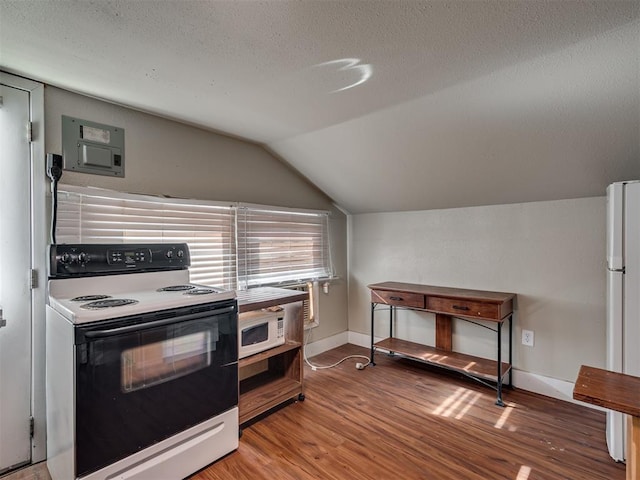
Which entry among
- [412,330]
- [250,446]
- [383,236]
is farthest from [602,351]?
[250,446]

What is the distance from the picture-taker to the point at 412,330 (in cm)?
340

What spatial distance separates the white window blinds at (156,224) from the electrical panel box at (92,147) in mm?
149

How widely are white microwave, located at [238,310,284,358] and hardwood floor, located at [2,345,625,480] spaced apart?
485mm

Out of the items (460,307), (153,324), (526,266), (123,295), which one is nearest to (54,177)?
(123,295)

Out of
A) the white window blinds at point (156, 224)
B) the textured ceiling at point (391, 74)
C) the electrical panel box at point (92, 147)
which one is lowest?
the white window blinds at point (156, 224)

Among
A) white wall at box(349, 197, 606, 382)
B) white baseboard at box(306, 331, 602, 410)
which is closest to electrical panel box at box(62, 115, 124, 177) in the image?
white wall at box(349, 197, 606, 382)

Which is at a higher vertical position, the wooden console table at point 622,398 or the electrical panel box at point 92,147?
the electrical panel box at point 92,147

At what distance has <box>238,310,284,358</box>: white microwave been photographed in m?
2.29

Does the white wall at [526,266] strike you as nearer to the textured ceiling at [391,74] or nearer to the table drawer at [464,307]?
the textured ceiling at [391,74]

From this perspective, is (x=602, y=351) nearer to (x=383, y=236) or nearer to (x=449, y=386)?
(x=449, y=386)

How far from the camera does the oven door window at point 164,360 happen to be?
1.54 m

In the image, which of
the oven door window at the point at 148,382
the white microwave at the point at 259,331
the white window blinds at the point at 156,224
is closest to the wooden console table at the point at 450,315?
the white microwave at the point at 259,331

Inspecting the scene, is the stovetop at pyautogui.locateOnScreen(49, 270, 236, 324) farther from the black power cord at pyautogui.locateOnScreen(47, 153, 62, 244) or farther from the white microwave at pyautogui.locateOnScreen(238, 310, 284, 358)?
the white microwave at pyautogui.locateOnScreen(238, 310, 284, 358)

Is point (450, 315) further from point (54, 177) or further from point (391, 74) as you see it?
point (54, 177)
